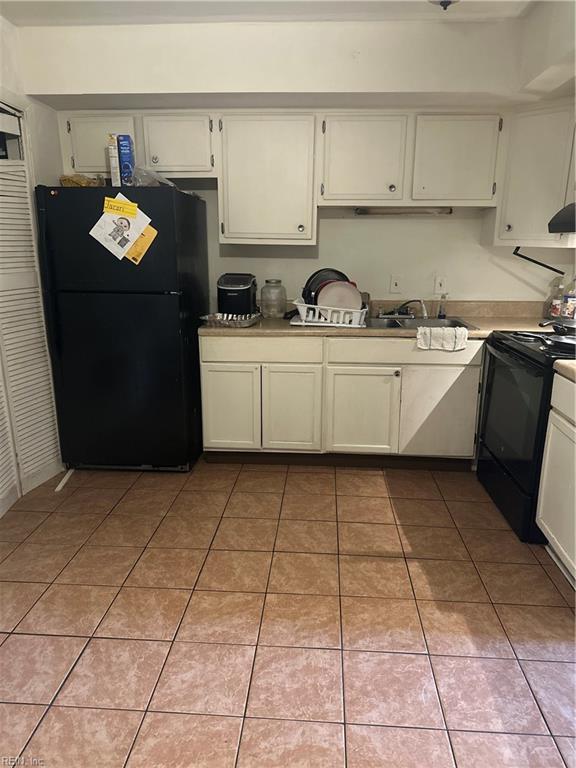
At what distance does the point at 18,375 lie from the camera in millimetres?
2670

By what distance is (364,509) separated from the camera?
8.63 feet

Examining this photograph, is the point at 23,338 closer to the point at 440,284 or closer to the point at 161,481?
the point at 161,481

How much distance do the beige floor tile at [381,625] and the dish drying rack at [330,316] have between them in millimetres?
1511

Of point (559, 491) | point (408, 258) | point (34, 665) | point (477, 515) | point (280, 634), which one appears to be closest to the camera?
point (34, 665)

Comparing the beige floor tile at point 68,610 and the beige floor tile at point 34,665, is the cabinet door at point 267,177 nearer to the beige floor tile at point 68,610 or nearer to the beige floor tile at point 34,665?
the beige floor tile at point 68,610

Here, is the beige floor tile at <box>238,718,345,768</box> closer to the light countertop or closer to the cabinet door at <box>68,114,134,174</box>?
the light countertop

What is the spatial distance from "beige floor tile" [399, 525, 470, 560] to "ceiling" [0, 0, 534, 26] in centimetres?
239

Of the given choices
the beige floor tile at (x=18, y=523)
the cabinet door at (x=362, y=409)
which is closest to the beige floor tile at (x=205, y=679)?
the beige floor tile at (x=18, y=523)

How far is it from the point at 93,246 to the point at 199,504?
1.45 meters

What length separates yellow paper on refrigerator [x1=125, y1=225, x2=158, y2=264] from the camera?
2.64m

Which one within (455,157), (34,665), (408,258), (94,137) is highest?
(94,137)

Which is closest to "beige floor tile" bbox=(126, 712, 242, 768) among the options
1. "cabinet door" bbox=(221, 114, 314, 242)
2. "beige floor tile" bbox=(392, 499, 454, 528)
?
"beige floor tile" bbox=(392, 499, 454, 528)

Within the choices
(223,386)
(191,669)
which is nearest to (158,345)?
(223,386)

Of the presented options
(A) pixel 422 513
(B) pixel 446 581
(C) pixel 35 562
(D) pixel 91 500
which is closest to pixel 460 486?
(A) pixel 422 513
